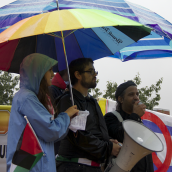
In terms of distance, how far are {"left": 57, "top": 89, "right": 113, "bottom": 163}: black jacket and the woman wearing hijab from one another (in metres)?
0.35

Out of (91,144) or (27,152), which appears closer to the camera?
(27,152)

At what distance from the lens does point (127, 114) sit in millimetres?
3391

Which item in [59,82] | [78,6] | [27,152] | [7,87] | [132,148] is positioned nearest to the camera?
[27,152]

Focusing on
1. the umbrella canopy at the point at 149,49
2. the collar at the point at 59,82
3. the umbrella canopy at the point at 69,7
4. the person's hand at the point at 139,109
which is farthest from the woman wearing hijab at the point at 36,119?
the umbrella canopy at the point at 149,49

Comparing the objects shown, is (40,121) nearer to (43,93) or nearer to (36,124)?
(36,124)

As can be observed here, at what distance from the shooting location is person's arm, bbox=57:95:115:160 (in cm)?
250

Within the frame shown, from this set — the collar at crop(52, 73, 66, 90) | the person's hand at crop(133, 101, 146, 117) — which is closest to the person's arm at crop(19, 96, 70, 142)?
the person's hand at crop(133, 101, 146, 117)

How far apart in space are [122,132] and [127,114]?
0.45 m

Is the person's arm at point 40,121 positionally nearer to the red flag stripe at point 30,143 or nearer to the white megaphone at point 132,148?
the red flag stripe at point 30,143

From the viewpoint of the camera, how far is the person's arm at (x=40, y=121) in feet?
6.69

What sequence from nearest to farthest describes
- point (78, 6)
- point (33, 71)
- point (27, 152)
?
point (27, 152), point (33, 71), point (78, 6)

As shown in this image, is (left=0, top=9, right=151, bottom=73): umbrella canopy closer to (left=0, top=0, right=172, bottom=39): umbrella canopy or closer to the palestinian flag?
Result: (left=0, top=0, right=172, bottom=39): umbrella canopy

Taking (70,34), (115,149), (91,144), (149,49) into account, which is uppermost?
(70,34)

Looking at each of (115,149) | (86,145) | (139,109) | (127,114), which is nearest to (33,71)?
(86,145)
